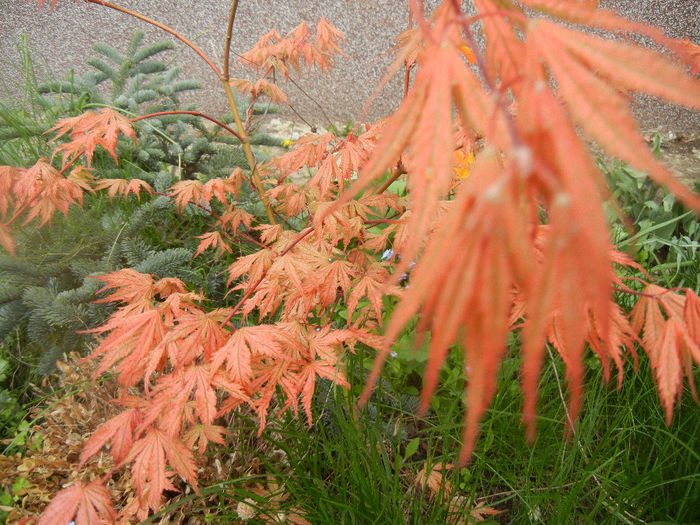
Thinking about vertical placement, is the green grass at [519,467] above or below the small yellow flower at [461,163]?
below

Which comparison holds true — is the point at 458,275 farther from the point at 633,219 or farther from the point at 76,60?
the point at 76,60

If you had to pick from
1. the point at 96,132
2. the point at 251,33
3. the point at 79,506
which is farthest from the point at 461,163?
the point at 251,33

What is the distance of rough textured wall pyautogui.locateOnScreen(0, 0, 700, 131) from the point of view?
269 cm

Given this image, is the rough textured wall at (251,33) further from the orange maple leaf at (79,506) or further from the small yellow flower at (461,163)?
the orange maple leaf at (79,506)

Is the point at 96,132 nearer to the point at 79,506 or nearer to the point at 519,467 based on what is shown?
the point at 79,506

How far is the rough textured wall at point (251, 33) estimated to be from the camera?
Result: 2689 millimetres

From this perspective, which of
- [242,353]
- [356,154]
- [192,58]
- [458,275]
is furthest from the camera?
[192,58]

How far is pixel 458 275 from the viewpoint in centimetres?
24

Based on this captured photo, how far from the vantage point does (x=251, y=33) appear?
9.21ft

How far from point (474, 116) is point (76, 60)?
3.66 m

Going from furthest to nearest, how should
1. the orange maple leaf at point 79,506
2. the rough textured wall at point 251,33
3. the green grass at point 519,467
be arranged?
the rough textured wall at point 251,33 → the green grass at point 519,467 → the orange maple leaf at point 79,506

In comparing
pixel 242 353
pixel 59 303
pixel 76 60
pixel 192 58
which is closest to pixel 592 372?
pixel 242 353

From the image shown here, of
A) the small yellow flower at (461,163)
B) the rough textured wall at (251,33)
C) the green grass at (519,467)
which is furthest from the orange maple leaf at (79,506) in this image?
the rough textured wall at (251,33)

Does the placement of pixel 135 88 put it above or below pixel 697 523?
above
